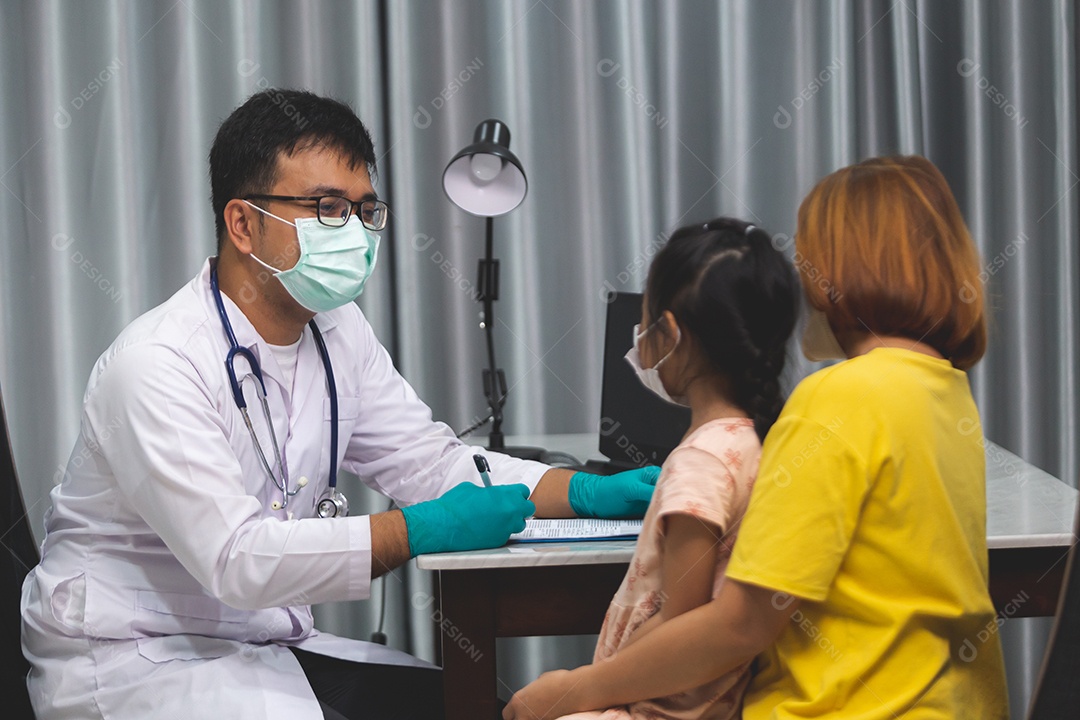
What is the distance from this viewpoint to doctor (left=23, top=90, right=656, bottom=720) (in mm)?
1378

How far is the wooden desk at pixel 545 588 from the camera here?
1.34m

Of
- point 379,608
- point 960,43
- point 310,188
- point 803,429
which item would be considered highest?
point 960,43

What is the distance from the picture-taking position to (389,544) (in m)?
1.41

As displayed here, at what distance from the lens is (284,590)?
1.38 m

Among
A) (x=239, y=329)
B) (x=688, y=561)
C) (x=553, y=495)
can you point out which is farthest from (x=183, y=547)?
(x=688, y=561)

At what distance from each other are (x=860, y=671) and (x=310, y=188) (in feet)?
3.43

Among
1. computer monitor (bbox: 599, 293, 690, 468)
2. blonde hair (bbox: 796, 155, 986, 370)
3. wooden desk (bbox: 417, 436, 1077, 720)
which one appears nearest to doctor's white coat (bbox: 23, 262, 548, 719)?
wooden desk (bbox: 417, 436, 1077, 720)

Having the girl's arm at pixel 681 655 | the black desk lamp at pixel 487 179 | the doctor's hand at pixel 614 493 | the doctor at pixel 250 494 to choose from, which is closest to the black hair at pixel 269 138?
the doctor at pixel 250 494

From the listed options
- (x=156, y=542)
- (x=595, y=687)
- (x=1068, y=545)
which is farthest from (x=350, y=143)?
(x=1068, y=545)

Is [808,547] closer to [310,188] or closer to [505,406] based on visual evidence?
[310,188]

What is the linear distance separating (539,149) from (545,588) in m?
1.33

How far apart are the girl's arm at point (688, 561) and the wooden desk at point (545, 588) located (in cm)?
23

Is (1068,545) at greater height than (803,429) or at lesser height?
lesser

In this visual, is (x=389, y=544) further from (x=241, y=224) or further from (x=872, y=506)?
(x=872, y=506)
